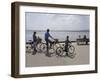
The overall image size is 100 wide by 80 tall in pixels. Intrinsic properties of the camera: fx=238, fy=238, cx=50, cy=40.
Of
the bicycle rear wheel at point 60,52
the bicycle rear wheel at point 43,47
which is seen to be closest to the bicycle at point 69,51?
the bicycle rear wheel at point 60,52

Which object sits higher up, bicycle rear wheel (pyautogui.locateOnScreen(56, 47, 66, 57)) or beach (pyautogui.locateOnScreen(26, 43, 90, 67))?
bicycle rear wheel (pyautogui.locateOnScreen(56, 47, 66, 57))

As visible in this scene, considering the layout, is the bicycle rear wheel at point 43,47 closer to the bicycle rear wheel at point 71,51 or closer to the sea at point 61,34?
the sea at point 61,34

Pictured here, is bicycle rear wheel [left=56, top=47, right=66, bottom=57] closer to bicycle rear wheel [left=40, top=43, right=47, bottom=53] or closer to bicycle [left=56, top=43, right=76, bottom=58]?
bicycle [left=56, top=43, right=76, bottom=58]

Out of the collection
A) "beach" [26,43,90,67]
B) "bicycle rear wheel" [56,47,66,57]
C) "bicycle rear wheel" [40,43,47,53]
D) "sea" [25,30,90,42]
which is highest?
"sea" [25,30,90,42]

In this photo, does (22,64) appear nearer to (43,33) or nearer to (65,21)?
(43,33)

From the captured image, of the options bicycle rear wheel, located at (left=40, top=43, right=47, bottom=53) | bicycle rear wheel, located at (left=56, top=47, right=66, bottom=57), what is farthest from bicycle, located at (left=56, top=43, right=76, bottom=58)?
bicycle rear wheel, located at (left=40, top=43, right=47, bottom=53)

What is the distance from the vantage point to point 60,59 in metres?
1.82

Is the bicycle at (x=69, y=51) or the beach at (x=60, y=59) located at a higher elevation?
the bicycle at (x=69, y=51)

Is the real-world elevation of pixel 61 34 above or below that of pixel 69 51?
above

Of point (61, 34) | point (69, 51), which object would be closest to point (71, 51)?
point (69, 51)

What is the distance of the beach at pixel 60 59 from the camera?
68.1 inches

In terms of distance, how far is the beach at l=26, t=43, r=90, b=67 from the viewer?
173 cm

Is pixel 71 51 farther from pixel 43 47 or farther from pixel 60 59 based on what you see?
pixel 43 47

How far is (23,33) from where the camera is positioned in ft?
5.55
